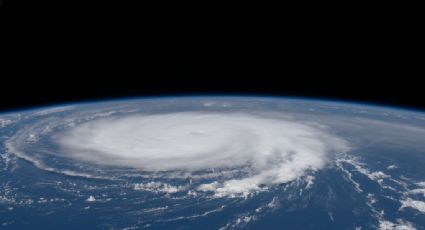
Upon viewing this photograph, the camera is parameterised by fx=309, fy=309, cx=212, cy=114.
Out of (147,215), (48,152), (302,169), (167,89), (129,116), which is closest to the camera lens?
(147,215)

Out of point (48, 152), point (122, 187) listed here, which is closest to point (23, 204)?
point (122, 187)

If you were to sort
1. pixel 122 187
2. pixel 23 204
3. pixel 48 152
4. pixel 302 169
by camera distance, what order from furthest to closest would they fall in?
pixel 48 152 → pixel 302 169 → pixel 122 187 → pixel 23 204

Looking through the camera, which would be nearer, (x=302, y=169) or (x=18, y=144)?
(x=302, y=169)

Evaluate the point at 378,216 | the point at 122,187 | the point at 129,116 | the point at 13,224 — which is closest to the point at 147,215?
the point at 122,187

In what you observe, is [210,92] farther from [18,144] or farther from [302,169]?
[18,144]

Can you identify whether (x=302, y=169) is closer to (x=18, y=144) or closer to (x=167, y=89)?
(x=167, y=89)

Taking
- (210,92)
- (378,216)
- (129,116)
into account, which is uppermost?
(210,92)

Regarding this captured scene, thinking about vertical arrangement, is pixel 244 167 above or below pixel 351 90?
below
